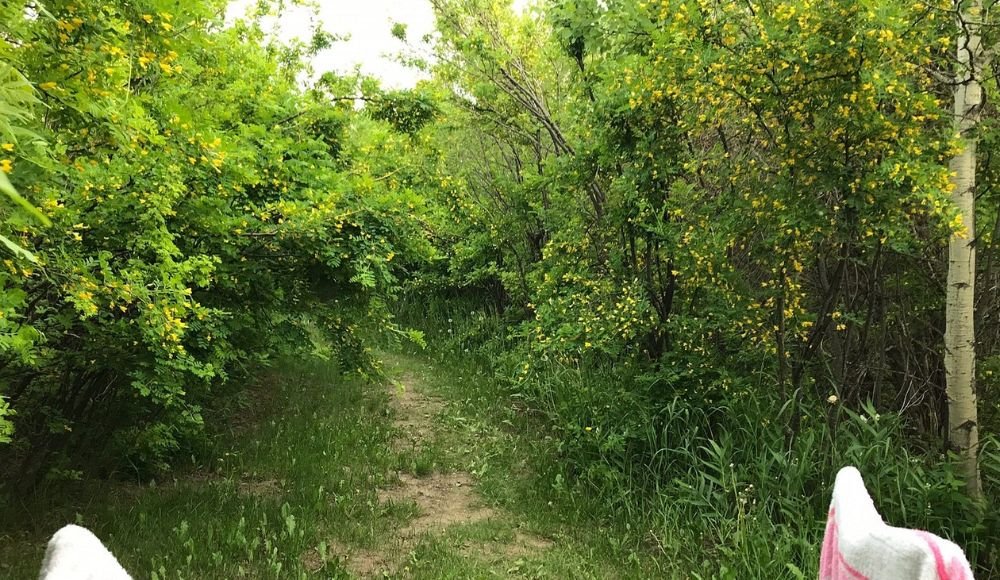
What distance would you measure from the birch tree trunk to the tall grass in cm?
13

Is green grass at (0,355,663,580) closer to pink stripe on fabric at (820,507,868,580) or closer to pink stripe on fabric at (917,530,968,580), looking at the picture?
pink stripe on fabric at (820,507,868,580)

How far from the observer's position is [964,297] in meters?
3.83

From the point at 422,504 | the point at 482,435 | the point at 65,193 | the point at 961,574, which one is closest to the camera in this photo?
the point at 961,574

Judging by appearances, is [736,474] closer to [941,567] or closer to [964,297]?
[964,297]

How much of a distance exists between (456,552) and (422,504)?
0.98 metres

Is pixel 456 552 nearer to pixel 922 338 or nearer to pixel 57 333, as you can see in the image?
pixel 57 333

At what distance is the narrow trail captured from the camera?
4.13 meters

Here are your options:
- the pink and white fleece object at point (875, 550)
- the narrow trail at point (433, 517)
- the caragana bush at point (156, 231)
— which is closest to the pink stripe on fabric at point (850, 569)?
the pink and white fleece object at point (875, 550)

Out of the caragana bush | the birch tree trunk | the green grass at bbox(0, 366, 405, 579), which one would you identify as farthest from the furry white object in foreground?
the birch tree trunk

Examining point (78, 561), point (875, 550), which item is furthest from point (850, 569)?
point (78, 561)

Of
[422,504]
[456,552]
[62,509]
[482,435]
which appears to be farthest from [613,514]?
[62,509]

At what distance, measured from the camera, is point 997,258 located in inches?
166

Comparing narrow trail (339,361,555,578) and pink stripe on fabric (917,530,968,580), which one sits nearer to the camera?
pink stripe on fabric (917,530,968,580)

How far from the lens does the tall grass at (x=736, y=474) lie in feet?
12.2
